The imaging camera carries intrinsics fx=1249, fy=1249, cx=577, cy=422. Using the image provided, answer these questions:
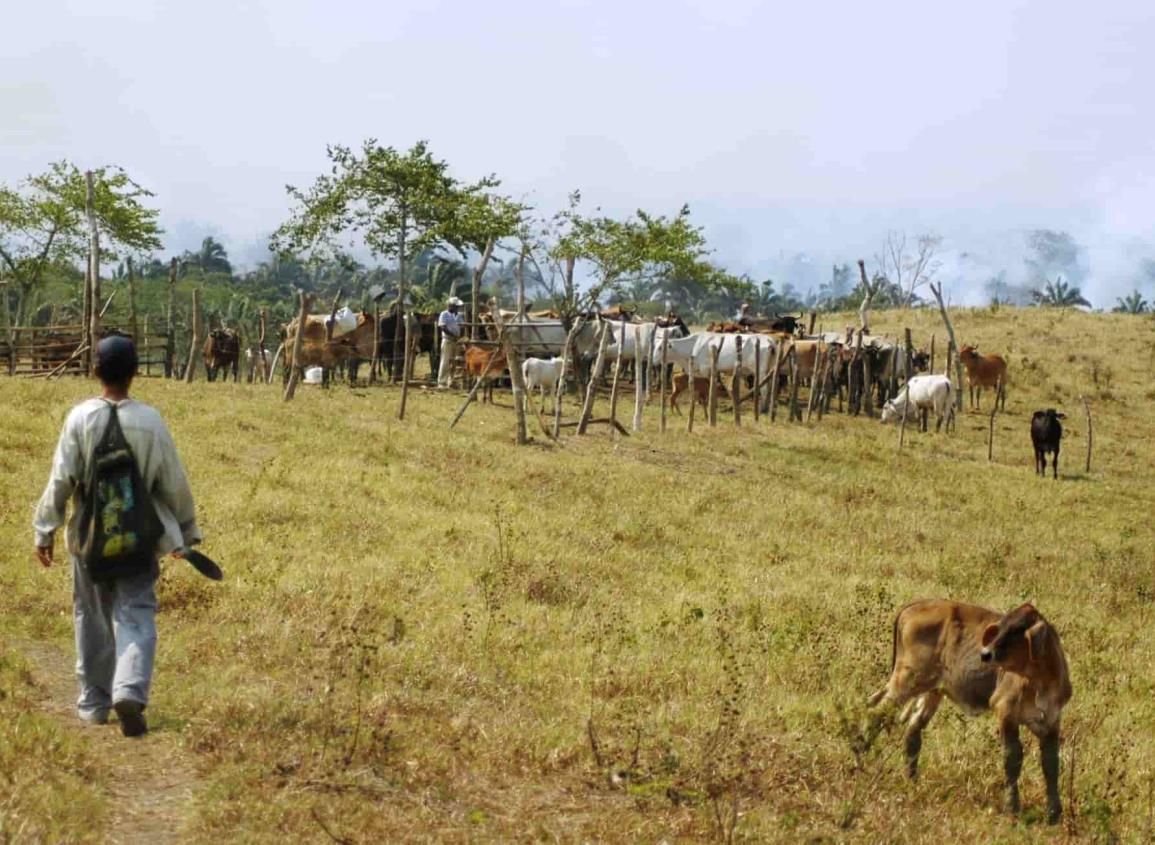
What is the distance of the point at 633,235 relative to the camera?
36531mm

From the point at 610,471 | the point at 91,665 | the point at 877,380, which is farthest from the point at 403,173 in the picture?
the point at 91,665

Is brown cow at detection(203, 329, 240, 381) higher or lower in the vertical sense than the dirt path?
higher

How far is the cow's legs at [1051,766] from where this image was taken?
6.84 m

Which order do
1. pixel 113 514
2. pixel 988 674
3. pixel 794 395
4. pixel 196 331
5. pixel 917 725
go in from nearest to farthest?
pixel 113 514 → pixel 988 674 → pixel 917 725 → pixel 196 331 → pixel 794 395

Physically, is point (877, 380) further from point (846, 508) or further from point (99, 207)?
point (99, 207)

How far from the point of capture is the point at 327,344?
2920 centimetres

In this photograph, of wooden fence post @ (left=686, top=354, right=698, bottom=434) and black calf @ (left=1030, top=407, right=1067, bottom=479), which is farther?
wooden fence post @ (left=686, top=354, right=698, bottom=434)

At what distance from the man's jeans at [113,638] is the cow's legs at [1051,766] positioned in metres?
4.78

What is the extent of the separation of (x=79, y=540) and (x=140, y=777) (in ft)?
4.06

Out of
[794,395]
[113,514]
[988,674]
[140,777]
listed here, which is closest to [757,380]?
[794,395]

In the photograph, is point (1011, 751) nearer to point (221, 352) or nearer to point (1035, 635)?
point (1035, 635)

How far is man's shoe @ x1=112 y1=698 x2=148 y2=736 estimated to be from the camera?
6199 millimetres

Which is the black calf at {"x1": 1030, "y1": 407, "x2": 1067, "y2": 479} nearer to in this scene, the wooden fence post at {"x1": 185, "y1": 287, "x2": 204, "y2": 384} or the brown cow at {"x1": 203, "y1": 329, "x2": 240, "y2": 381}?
the wooden fence post at {"x1": 185, "y1": 287, "x2": 204, "y2": 384}

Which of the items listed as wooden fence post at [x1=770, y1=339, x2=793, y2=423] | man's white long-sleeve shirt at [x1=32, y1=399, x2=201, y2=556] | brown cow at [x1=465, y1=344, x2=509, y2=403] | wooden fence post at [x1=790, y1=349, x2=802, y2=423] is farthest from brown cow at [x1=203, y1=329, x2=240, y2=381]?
man's white long-sleeve shirt at [x1=32, y1=399, x2=201, y2=556]
